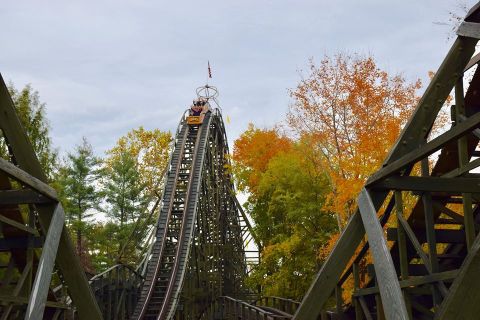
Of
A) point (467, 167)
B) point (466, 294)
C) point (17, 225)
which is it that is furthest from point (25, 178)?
point (467, 167)

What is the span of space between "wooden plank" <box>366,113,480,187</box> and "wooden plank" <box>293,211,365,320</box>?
514 mm

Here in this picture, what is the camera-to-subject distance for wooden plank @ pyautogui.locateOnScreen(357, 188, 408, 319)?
3.38m

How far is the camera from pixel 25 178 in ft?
14.0

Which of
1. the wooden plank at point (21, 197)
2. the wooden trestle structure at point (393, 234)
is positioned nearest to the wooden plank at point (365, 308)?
the wooden trestle structure at point (393, 234)

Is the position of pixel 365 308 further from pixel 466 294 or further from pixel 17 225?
pixel 17 225

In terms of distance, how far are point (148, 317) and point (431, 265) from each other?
48.8 feet

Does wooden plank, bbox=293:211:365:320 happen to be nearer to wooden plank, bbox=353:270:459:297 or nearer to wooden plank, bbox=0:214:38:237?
wooden plank, bbox=353:270:459:297

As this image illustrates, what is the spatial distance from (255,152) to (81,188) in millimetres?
14913

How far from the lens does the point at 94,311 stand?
532cm

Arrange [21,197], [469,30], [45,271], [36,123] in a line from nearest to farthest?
1. [45,271]
2. [469,30]
3. [21,197]
4. [36,123]

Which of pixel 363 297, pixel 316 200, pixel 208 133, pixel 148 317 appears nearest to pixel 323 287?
pixel 363 297

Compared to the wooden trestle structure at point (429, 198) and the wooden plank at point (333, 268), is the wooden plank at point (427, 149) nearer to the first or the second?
the wooden trestle structure at point (429, 198)

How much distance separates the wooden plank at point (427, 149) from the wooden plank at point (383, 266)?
0.24m

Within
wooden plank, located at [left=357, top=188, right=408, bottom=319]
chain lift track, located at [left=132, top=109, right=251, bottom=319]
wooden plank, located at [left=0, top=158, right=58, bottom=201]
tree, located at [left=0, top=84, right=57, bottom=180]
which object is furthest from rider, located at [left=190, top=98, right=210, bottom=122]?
wooden plank, located at [left=357, top=188, right=408, bottom=319]
